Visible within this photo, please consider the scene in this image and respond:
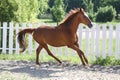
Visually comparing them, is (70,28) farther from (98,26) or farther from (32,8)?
(32,8)

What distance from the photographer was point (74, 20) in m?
10.7

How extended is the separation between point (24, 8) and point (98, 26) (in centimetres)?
386

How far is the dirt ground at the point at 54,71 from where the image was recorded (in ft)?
29.3

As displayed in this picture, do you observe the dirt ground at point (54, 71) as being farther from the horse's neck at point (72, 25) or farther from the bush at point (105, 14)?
the bush at point (105, 14)

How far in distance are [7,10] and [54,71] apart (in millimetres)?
5019

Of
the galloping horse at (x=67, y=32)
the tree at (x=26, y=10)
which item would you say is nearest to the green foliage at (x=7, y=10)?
the tree at (x=26, y=10)

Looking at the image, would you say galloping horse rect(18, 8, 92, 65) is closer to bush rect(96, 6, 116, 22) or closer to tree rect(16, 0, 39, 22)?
→ tree rect(16, 0, 39, 22)

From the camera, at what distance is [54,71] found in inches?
386

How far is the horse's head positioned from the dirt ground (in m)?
1.28

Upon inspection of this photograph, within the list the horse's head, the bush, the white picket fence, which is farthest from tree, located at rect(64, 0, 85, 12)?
the horse's head

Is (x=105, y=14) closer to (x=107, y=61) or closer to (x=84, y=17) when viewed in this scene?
(x=107, y=61)

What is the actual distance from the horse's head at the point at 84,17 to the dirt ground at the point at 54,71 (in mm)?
1284

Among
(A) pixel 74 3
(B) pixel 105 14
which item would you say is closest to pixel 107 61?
(B) pixel 105 14

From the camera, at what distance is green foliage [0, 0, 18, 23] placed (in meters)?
14.0
